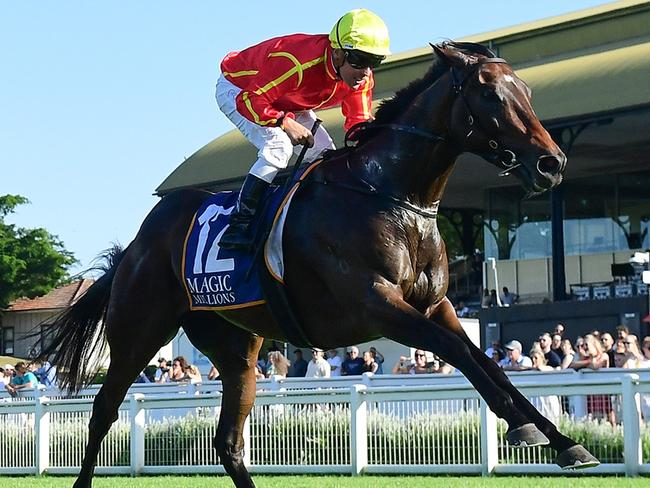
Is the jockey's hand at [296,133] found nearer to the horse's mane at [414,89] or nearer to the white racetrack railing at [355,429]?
the horse's mane at [414,89]

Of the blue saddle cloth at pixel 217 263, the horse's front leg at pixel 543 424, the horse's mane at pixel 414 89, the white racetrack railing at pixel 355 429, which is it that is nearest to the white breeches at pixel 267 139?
the blue saddle cloth at pixel 217 263

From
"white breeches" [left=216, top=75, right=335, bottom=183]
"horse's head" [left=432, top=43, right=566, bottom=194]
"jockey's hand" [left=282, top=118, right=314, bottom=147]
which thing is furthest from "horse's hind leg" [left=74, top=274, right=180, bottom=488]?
"horse's head" [left=432, top=43, right=566, bottom=194]

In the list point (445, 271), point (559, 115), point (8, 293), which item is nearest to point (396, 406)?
point (445, 271)

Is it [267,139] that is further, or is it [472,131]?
[267,139]

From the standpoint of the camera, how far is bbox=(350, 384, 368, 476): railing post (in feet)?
31.7

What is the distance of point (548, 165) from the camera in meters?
5.04

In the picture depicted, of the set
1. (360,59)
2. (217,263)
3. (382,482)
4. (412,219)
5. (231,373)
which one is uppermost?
(360,59)

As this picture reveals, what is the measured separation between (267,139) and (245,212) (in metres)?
0.39

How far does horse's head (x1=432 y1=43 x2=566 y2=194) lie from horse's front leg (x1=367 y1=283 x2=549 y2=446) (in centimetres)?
74

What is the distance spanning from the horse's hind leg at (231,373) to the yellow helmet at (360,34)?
1908mm

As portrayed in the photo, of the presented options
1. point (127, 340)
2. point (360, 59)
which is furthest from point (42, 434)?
point (360, 59)

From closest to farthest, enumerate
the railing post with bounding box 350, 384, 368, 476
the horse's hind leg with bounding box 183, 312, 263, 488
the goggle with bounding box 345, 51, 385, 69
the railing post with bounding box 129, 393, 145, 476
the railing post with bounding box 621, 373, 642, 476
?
the goggle with bounding box 345, 51, 385, 69 → the horse's hind leg with bounding box 183, 312, 263, 488 → the railing post with bounding box 621, 373, 642, 476 → the railing post with bounding box 350, 384, 368, 476 → the railing post with bounding box 129, 393, 145, 476

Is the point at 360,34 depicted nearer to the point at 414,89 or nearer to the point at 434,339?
the point at 414,89

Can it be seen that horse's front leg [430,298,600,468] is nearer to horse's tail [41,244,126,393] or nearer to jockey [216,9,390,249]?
jockey [216,9,390,249]
